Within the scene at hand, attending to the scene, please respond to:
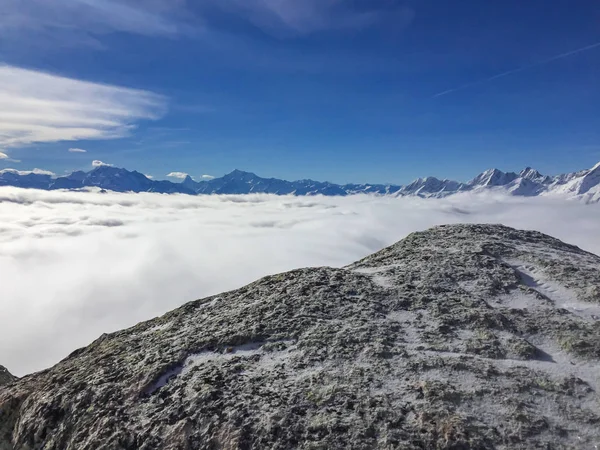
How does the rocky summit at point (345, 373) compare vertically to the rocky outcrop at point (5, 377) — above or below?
above

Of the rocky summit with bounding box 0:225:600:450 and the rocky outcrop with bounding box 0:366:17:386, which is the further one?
the rocky outcrop with bounding box 0:366:17:386

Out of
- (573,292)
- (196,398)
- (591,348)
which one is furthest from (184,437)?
(573,292)

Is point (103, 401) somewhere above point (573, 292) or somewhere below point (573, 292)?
below

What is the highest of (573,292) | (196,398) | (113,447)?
(573,292)

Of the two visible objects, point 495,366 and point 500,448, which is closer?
point 500,448

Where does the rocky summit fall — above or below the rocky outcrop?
above

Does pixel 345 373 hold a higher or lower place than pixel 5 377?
higher

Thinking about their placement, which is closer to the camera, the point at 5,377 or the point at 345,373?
the point at 345,373

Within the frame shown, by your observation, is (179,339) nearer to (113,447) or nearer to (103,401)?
(103,401)
